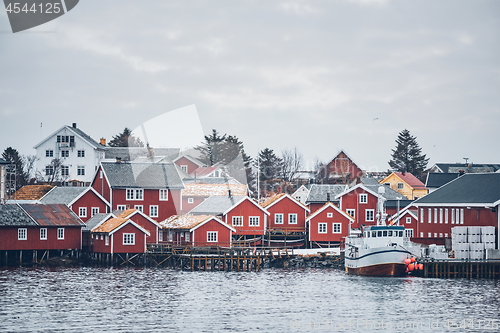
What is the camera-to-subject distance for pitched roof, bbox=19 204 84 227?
70.1m

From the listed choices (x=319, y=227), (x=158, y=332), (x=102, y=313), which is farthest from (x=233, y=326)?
(x=319, y=227)

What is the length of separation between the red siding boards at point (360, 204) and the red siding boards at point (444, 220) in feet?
34.1

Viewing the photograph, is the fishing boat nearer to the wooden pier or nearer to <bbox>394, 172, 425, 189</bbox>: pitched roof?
the wooden pier

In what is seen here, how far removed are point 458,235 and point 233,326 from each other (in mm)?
27956

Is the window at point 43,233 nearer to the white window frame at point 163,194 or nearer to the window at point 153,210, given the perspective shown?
the window at point 153,210

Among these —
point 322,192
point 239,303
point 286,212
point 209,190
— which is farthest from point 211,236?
point 239,303

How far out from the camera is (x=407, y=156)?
137m

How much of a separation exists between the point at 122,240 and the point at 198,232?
737 cm

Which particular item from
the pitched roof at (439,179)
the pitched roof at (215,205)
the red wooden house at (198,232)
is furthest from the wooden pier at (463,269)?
the pitched roof at (439,179)

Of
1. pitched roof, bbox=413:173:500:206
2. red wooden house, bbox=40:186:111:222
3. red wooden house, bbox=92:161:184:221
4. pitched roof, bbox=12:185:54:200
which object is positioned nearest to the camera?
pitched roof, bbox=413:173:500:206

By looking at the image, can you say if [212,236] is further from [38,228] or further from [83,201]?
[38,228]

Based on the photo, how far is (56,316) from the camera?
40062 mm

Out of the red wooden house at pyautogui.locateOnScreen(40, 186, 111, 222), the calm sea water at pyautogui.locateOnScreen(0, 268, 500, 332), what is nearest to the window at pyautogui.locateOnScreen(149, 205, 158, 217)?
the red wooden house at pyautogui.locateOnScreen(40, 186, 111, 222)

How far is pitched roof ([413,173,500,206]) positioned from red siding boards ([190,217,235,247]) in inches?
736
